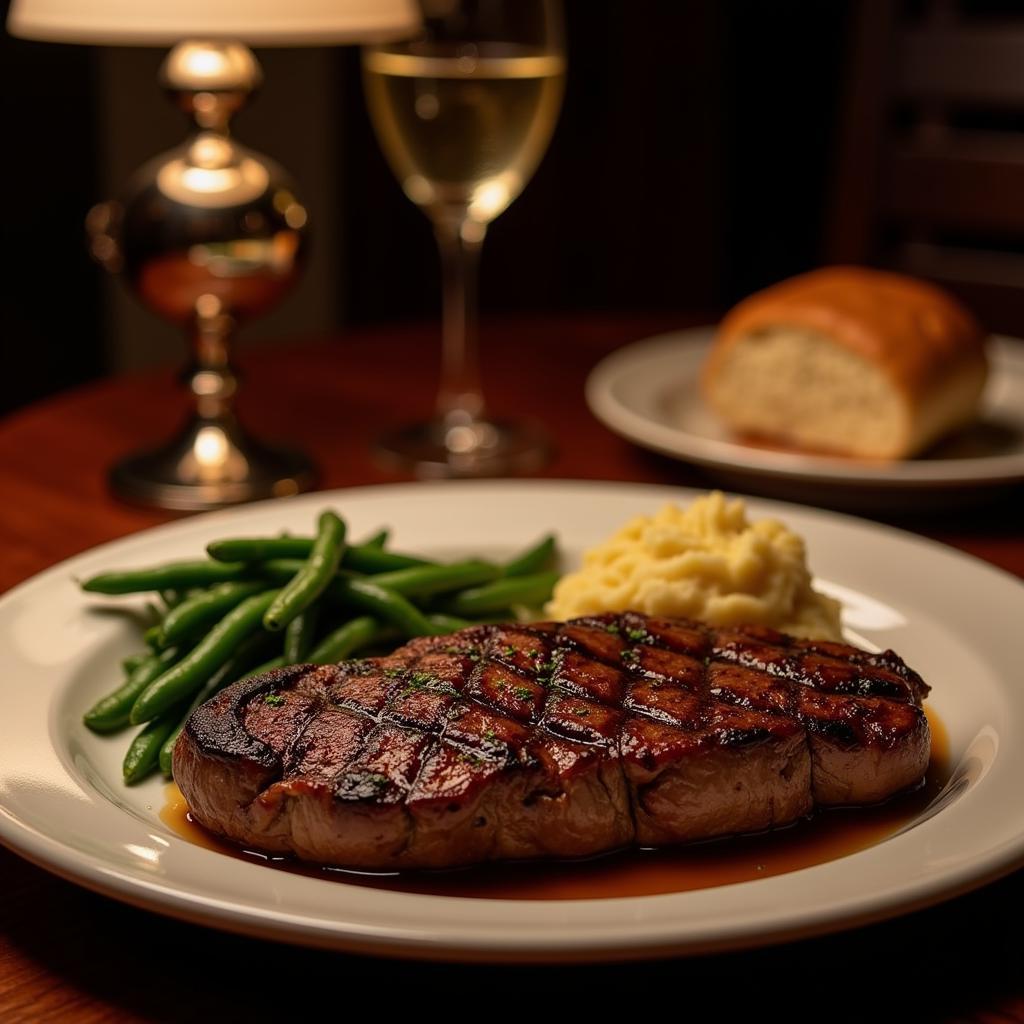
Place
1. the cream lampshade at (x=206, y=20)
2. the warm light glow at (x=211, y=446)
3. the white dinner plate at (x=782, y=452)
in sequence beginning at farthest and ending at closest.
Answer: the warm light glow at (x=211, y=446)
the white dinner plate at (x=782, y=452)
the cream lampshade at (x=206, y=20)

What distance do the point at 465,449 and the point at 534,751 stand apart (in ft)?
5.76

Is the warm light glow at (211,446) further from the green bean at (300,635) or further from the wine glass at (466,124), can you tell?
the green bean at (300,635)

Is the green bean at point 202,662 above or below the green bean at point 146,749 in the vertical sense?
above

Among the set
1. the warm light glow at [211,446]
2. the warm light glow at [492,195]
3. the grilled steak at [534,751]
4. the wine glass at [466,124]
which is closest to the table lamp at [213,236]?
the warm light glow at [211,446]

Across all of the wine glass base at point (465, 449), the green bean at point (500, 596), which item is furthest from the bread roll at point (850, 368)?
the green bean at point (500, 596)

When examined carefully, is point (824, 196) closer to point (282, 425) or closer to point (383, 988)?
point (282, 425)

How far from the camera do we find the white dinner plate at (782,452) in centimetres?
285

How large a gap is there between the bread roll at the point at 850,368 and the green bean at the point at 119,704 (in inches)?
73.5

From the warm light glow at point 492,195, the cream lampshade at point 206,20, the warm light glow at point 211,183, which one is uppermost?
the cream lampshade at point 206,20

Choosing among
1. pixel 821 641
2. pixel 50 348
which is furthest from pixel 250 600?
pixel 50 348

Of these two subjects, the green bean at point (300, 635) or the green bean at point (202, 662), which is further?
the green bean at point (300, 635)

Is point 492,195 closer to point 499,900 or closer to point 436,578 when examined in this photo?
point 436,578

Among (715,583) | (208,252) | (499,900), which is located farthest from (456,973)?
(208,252)

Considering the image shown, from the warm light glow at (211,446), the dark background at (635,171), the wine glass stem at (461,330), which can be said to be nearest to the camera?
the warm light glow at (211,446)
